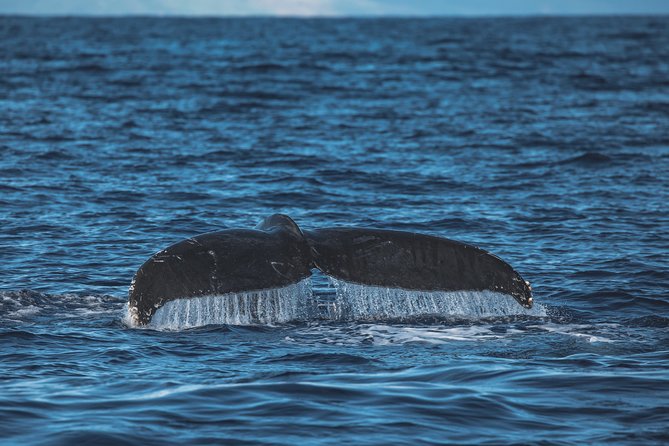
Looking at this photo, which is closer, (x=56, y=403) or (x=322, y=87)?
(x=56, y=403)

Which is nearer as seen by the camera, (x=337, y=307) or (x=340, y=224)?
(x=337, y=307)

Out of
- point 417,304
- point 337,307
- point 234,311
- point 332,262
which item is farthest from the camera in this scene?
point 337,307

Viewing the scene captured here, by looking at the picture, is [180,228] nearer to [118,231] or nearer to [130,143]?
[118,231]

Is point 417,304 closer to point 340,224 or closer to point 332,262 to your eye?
point 332,262

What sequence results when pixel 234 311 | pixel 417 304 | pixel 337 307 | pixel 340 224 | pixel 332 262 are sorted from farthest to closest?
pixel 340 224 → pixel 337 307 → pixel 417 304 → pixel 234 311 → pixel 332 262

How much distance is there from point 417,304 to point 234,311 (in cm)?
169

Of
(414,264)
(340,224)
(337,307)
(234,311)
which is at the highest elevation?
(414,264)

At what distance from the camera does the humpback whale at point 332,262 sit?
877cm

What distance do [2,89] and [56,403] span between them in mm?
26176

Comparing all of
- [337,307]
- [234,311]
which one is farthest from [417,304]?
[234,311]

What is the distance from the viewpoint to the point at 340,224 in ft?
50.5

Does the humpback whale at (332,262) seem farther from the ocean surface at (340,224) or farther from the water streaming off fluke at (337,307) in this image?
the ocean surface at (340,224)

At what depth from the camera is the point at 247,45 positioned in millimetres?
65688

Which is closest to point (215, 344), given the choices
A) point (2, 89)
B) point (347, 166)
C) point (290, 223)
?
point (290, 223)
